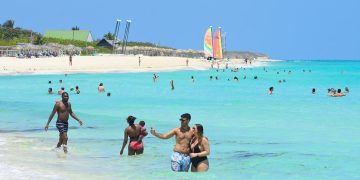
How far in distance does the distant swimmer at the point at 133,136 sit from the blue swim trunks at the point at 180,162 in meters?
1.92

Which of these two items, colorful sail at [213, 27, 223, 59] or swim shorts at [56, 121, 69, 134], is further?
colorful sail at [213, 27, 223, 59]

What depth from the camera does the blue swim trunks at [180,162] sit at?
1050 cm

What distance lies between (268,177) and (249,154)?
9.09ft

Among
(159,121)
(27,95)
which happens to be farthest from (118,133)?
(27,95)

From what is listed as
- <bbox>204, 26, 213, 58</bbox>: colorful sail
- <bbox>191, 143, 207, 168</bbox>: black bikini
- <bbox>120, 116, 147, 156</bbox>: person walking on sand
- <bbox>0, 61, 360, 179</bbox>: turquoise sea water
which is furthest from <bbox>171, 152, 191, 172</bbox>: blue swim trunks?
<bbox>204, 26, 213, 58</bbox>: colorful sail

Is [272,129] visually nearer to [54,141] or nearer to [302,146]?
[302,146]

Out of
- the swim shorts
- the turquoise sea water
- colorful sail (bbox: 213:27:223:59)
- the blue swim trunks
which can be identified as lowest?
the turquoise sea water

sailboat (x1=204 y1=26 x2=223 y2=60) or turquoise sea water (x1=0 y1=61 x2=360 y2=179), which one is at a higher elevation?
sailboat (x1=204 y1=26 x2=223 y2=60)

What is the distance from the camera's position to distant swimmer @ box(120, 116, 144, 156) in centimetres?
1233

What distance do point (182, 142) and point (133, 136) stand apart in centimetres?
245

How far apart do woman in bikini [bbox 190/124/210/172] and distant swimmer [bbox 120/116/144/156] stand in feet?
6.43

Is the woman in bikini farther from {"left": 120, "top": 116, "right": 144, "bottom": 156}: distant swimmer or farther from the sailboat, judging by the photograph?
the sailboat

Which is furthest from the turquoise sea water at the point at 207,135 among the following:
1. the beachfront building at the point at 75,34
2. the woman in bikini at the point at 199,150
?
the beachfront building at the point at 75,34

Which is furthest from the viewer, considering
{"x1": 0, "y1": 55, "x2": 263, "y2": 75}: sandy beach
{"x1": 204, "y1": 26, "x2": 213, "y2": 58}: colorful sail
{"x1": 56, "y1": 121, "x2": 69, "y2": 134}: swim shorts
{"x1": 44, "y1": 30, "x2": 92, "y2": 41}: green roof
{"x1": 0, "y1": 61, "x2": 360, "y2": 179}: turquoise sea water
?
{"x1": 44, "y1": 30, "x2": 92, "y2": 41}: green roof
